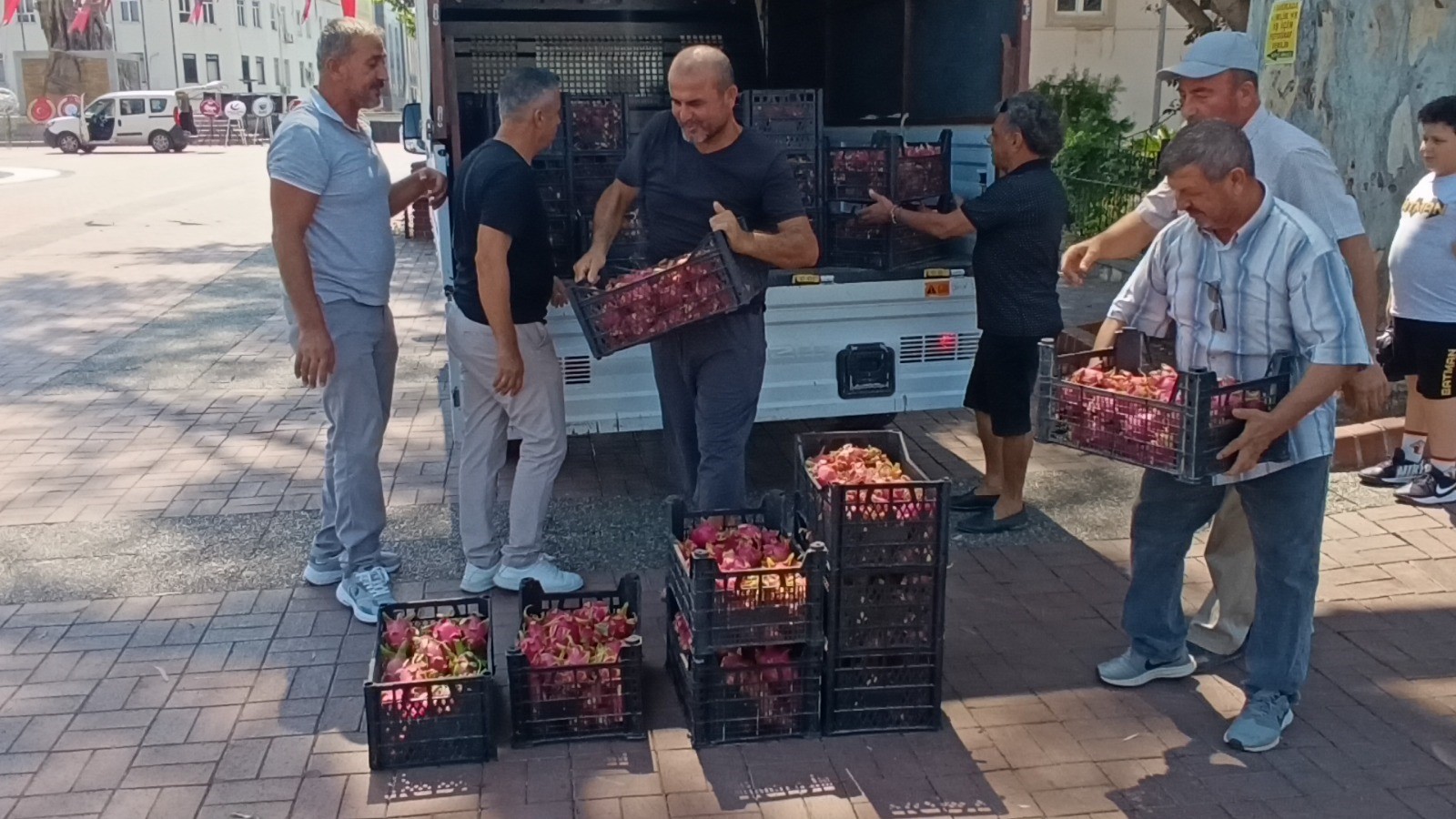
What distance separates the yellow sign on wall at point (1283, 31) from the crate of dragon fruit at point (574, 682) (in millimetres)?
4636

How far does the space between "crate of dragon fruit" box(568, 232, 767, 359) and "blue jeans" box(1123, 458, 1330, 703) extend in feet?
4.61

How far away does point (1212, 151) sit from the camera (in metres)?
3.31

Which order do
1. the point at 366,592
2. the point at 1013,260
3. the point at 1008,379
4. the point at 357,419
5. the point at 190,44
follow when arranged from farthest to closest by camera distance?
the point at 190,44 → the point at 1008,379 → the point at 1013,260 → the point at 366,592 → the point at 357,419

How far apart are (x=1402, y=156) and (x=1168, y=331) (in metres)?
3.55

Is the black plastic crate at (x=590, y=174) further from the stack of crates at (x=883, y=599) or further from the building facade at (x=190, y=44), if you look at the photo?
the building facade at (x=190, y=44)

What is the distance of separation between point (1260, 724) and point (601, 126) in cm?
375

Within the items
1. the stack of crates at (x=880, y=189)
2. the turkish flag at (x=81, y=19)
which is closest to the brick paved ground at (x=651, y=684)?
the stack of crates at (x=880, y=189)

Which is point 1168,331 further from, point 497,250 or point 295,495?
point 295,495

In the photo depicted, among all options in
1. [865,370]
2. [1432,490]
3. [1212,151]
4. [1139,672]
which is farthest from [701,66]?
[1432,490]

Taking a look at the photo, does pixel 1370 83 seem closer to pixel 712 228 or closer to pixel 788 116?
pixel 788 116

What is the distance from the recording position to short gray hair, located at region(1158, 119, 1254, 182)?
10.9 ft

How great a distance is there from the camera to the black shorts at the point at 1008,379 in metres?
5.38

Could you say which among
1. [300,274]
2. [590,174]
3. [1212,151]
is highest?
[1212,151]

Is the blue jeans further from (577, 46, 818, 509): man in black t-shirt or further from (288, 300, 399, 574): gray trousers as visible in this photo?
(288, 300, 399, 574): gray trousers
